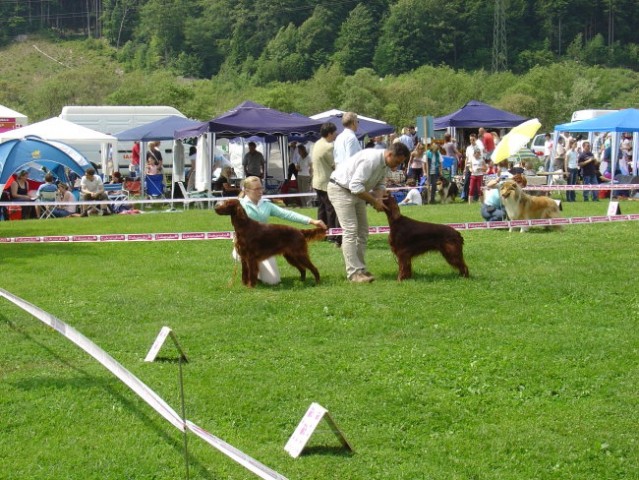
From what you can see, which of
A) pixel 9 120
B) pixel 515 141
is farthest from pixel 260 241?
pixel 9 120

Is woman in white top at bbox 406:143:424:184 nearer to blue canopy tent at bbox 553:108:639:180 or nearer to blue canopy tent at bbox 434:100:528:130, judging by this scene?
blue canopy tent at bbox 434:100:528:130

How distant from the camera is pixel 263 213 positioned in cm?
1062

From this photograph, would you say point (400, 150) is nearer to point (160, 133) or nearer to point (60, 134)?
point (60, 134)

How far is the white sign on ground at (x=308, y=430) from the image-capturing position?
531 centimetres

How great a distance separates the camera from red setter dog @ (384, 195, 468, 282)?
1004 centimetres

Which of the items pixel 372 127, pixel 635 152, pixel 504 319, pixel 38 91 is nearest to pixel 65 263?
pixel 504 319

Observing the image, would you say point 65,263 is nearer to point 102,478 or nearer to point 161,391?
point 161,391

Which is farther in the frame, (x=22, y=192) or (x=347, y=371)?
(x=22, y=192)

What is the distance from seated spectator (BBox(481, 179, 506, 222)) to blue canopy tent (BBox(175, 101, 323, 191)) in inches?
309

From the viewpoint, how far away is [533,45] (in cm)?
10575

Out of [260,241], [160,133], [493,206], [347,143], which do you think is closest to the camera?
[260,241]

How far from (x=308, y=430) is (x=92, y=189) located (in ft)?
57.9

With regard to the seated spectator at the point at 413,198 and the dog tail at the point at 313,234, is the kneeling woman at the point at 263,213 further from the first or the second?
the seated spectator at the point at 413,198

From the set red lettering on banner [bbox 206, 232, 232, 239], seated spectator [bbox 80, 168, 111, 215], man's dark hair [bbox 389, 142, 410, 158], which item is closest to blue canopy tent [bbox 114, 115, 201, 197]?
seated spectator [bbox 80, 168, 111, 215]
